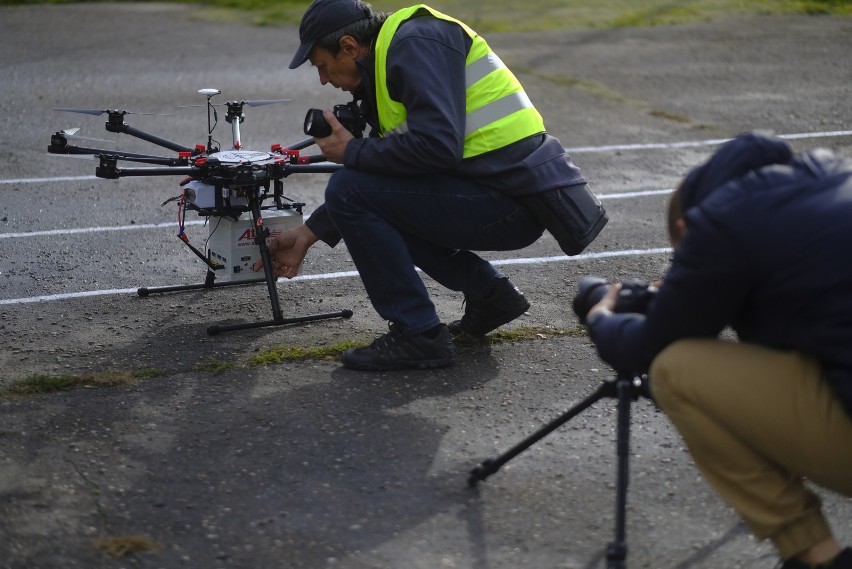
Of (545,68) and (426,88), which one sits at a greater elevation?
(426,88)

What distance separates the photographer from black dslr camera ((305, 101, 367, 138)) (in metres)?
4.59

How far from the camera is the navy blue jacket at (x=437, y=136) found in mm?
4410

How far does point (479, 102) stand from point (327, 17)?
2.21 feet

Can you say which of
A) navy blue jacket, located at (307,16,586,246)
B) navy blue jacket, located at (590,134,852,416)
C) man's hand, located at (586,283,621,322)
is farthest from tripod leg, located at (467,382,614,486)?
navy blue jacket, located at (307,16,586,246)

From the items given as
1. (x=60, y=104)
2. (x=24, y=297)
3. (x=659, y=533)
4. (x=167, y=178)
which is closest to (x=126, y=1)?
(x=60, y=104)

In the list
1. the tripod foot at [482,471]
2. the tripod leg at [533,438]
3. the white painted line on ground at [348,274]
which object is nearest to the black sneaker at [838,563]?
the tripod leg at [533,438]

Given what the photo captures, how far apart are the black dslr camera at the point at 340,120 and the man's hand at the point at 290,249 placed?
48 cm

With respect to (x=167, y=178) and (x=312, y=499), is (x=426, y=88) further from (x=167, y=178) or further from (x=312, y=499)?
(x=167, y=178)

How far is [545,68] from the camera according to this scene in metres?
11.9

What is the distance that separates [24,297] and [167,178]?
254 centimetres

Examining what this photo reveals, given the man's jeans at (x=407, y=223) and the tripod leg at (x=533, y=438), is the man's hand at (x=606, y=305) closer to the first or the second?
the tripod leg at (x=533, y=438)

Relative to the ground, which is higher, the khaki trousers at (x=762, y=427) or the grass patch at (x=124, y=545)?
the khaki trousers at (x=762, y=427)

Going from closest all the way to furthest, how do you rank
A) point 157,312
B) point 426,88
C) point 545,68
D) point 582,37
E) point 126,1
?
point 426,88 < point 157,312 < point 545,68 < point 582,37 < point 126,1

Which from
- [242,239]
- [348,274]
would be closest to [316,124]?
[242,239]
